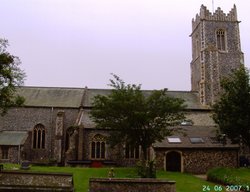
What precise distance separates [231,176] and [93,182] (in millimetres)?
11216

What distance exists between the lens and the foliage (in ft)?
71.8

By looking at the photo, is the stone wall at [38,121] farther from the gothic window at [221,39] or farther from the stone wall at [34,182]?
the stone wall at [34,182]

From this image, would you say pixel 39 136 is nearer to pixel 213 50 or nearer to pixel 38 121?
pixel 38 121

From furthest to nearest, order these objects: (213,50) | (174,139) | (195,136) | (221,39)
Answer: (221,39), (213,50), (195,136), (174,139)

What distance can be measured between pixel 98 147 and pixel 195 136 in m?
10.9

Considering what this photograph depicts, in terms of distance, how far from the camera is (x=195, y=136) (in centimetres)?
3638

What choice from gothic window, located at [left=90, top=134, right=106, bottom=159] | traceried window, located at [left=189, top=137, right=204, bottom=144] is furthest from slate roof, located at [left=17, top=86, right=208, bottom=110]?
traceried window, located at [left=189, top=137, right=204, bottom=144]

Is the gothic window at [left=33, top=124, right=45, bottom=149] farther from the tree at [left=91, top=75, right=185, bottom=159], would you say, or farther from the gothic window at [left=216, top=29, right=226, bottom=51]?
the gothic window at [left=216, top=29, right=226, bottom=51]

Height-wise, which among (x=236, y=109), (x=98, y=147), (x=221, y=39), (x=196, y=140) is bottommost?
(x=98, y=147)

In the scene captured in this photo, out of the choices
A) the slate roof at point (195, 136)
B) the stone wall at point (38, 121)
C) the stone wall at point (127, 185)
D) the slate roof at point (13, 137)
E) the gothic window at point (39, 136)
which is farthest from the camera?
the gothic window at point (39, 136)

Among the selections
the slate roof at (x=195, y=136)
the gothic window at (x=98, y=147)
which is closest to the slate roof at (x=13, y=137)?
the gothic window at (x=98, y=147)

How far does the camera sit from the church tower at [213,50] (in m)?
47.2

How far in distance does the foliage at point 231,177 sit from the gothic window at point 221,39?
1027 inches

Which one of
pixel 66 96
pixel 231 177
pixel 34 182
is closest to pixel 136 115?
pixel 231 177
